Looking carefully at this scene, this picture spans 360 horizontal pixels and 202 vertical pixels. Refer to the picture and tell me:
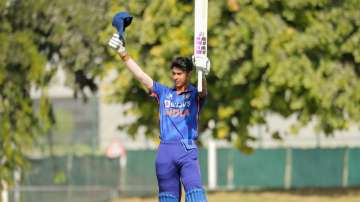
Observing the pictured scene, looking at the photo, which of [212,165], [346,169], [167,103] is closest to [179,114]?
[167,103]

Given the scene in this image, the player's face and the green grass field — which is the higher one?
the player's face

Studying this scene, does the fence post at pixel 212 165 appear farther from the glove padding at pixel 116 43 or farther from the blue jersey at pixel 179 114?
the glove padding at pixel 116 43

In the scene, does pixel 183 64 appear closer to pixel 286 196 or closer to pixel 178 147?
pixel 178 147

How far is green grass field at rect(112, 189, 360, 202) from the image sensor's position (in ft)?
84.5

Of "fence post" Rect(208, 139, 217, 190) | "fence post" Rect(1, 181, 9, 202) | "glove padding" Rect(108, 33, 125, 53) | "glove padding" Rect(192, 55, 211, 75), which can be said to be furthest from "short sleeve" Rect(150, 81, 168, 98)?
"fence post" Rect(208, 139, 217, 190)

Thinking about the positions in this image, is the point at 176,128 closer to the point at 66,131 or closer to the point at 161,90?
the point at 161,90

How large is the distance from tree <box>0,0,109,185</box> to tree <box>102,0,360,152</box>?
3.09ft

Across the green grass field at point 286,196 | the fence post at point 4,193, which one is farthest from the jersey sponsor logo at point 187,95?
the fence post at point 4,193

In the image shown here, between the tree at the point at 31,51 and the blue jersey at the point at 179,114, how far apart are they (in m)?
14.3

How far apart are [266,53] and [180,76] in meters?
13.0

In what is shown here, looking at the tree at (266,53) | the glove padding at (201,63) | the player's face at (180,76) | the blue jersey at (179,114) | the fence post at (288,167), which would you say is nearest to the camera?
the glove padding at (201,63)

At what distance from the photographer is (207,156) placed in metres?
40.0

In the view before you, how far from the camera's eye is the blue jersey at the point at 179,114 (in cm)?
1139

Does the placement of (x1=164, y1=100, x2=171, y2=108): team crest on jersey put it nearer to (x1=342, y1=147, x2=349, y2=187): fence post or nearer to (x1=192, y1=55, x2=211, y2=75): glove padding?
(x1=192, y1=55, x2=211, y2=75): glove padding
